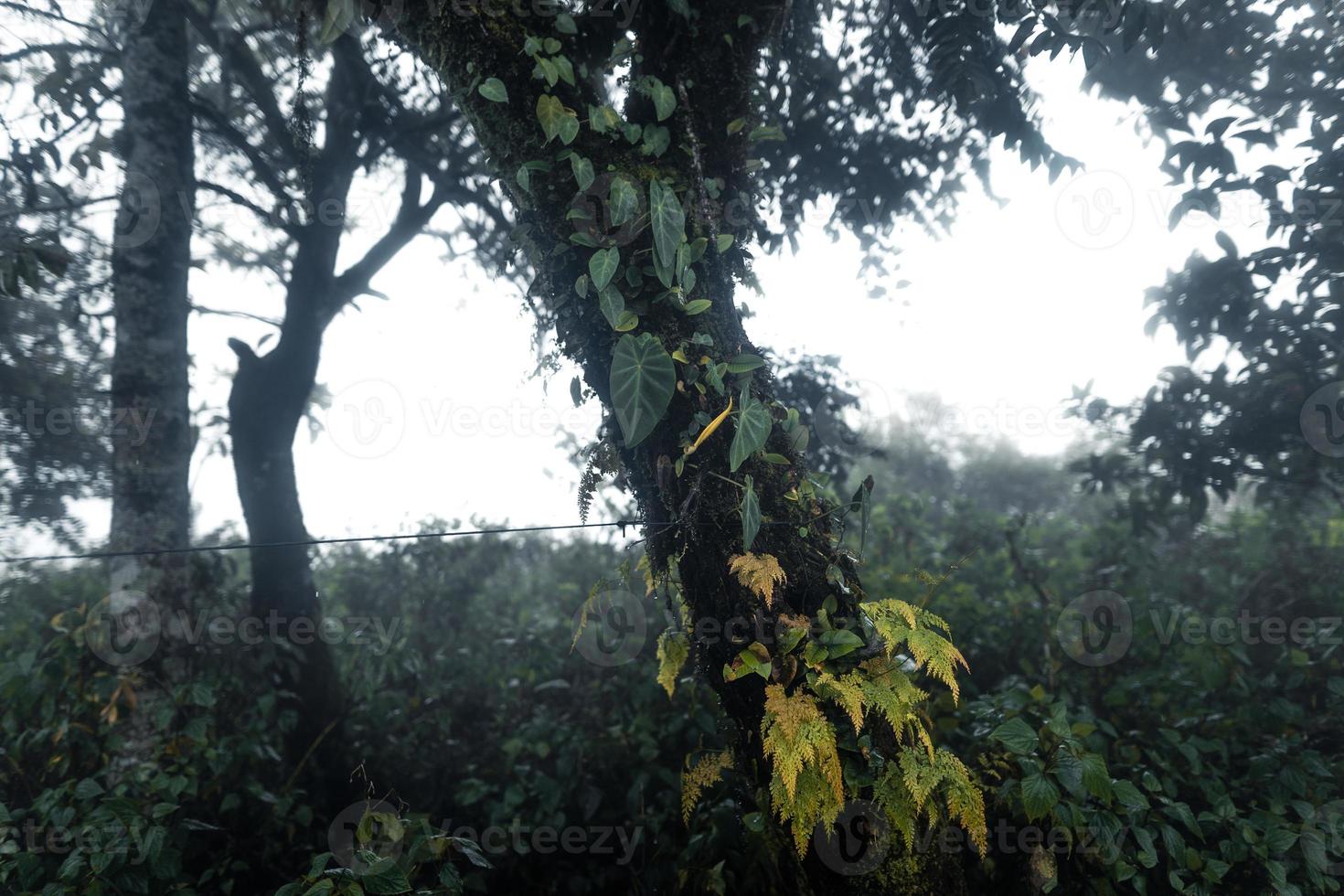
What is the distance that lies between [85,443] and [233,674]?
4893 millimetres

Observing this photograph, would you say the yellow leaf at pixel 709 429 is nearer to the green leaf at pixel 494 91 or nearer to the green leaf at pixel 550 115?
the green leaf at pixel 550 115

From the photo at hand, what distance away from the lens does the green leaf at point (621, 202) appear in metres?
1.95

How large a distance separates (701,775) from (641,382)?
112 centimetres

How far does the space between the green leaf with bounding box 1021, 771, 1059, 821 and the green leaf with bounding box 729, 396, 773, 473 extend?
1.21 metres

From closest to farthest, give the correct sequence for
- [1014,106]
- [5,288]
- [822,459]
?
1. [5,288]
2. [1014,106]
3. [822,459]

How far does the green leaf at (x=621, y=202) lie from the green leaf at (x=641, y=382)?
1.06 feet

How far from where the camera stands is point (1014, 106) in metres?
3.29

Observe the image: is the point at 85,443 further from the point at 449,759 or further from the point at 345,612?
the point at 449,759

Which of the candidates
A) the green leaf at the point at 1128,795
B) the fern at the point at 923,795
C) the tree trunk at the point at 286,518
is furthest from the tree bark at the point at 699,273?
the tree trunk at the point at 286,518

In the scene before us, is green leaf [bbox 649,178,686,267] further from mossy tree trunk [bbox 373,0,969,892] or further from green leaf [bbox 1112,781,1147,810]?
green leaf [bbox 1112,781,1147,810]

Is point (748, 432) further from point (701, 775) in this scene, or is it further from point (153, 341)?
point (153, 341)

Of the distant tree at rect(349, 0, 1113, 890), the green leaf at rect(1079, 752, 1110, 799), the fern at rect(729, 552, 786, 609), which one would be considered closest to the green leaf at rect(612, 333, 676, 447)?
the distant tree at rect(349, 0, 1113, 890)

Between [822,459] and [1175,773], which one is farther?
[822,459]

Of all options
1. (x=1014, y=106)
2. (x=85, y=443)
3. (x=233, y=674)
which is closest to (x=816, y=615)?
(x=1014, y=106)
